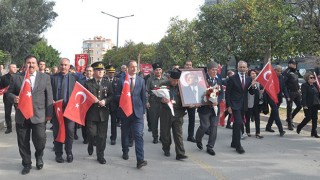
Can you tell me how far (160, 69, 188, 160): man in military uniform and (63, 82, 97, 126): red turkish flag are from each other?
1.34m

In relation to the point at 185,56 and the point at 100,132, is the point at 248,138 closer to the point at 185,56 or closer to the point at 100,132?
the point at 100,132

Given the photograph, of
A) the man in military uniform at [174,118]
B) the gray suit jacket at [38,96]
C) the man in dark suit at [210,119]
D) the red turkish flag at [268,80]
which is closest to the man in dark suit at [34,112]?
the gray suit jacket at [38,96]

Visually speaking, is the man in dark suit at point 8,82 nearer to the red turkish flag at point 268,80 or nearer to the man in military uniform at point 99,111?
the man in military uniform at point 99,111

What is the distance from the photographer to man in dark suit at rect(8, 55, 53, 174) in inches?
239

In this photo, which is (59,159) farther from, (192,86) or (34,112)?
(192,86)

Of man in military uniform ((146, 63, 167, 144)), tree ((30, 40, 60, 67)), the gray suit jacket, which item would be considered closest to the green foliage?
tree ((30, 40, 60, 67))

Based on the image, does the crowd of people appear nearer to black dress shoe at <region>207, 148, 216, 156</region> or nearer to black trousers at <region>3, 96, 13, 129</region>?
black dress shoe at <region>207, 148, 216, 156</region>

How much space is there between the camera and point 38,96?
612 centimetres

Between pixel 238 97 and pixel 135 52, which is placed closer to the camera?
pixel 238 97

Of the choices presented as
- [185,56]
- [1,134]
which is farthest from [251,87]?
[185,56]

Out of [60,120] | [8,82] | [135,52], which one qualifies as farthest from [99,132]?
[135,52]

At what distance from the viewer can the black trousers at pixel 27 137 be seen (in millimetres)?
6080

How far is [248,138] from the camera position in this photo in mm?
9531

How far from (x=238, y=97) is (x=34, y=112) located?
3.92 m
